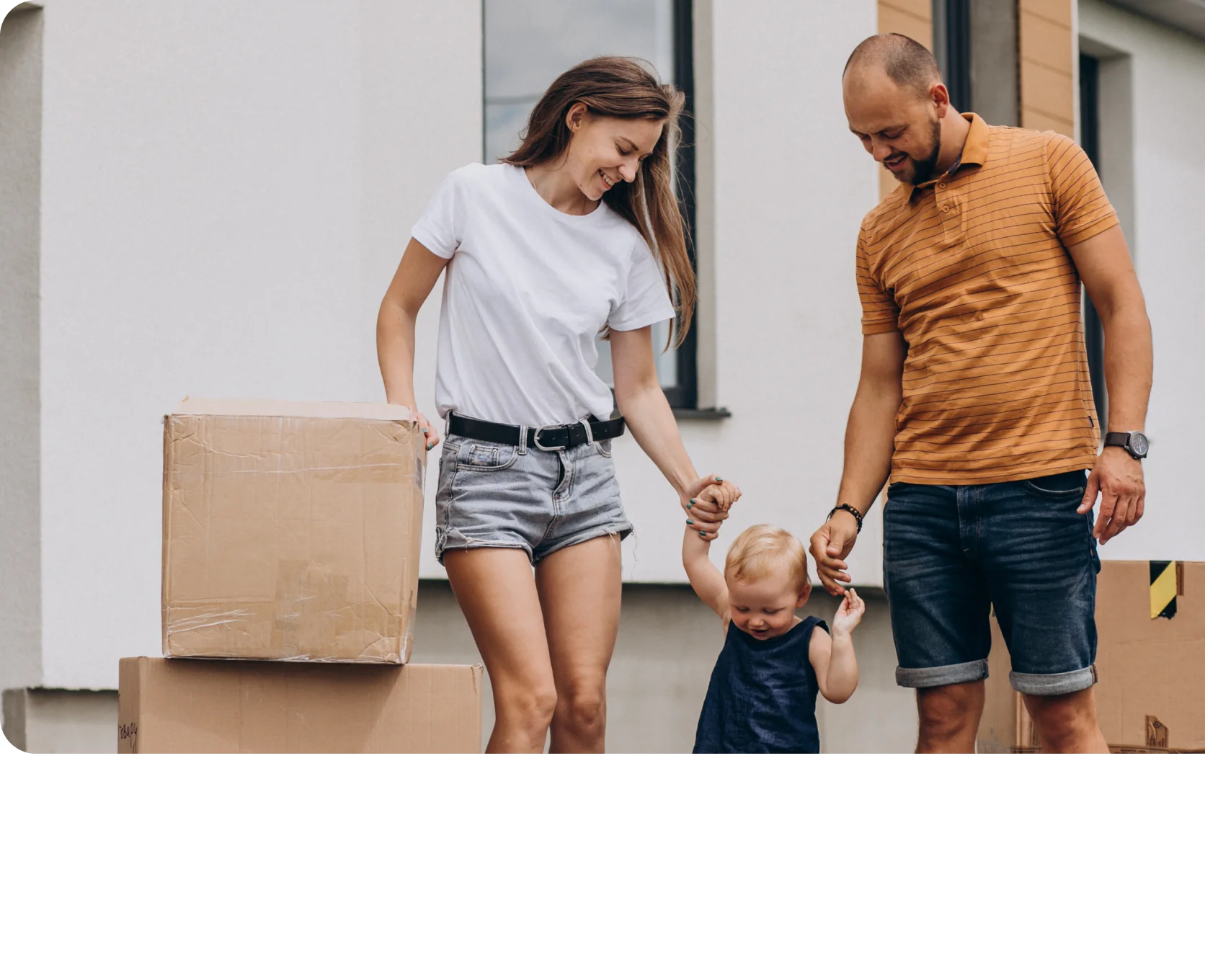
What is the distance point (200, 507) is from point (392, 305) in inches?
22.2

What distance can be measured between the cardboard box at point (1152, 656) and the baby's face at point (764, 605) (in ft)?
2.71

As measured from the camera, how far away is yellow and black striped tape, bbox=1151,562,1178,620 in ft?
10.2

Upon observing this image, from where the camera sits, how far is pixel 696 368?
4.97 meters

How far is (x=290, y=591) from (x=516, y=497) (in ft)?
1.48

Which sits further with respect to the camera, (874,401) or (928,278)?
(874,401)

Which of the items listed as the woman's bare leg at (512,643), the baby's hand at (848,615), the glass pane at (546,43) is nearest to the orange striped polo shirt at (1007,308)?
the baby's hand at (848,615)

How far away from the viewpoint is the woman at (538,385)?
2436 millimetres

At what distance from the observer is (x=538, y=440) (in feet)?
8.12

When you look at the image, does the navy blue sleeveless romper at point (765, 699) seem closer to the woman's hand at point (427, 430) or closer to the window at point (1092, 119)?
the woman's hand at point (427, 430)

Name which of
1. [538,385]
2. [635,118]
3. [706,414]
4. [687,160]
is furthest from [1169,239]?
[538,385]
